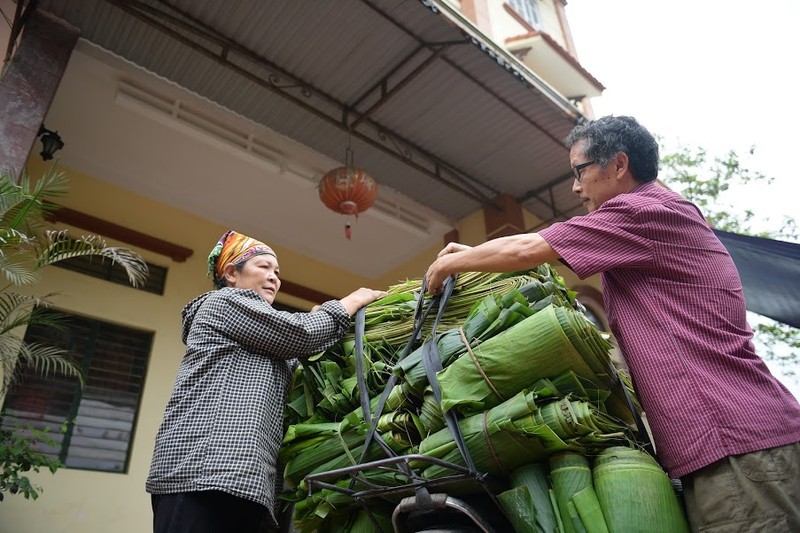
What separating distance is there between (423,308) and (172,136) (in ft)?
16.5

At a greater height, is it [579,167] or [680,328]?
[579,167]

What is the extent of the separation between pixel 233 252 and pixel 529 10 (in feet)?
32.1

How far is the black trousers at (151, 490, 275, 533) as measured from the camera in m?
1.76

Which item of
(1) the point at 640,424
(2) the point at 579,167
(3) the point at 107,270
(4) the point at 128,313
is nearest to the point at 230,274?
(2) the point at 579,167

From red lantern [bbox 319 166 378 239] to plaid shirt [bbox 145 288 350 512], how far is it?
346cm

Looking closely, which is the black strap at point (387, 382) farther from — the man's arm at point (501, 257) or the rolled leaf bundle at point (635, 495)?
the rolled leaf bundle at point (635, 495)

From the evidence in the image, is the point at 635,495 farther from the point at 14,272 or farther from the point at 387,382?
the point at 14,272

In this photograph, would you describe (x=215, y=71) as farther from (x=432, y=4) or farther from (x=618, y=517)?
(x=618, y=517)

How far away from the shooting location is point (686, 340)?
1561 millimetres

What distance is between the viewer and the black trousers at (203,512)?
1763 millimetres

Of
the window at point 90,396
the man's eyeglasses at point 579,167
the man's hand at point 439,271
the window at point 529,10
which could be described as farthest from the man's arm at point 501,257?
the window at point 529,10

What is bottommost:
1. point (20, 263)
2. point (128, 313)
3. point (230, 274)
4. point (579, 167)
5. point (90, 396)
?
point (230, 274)

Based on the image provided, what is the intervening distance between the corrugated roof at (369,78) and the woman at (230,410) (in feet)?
11.4

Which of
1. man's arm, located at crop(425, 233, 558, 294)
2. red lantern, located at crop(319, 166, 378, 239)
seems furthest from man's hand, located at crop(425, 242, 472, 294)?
red lantern, located at crop(319, 166, 378, 239)
